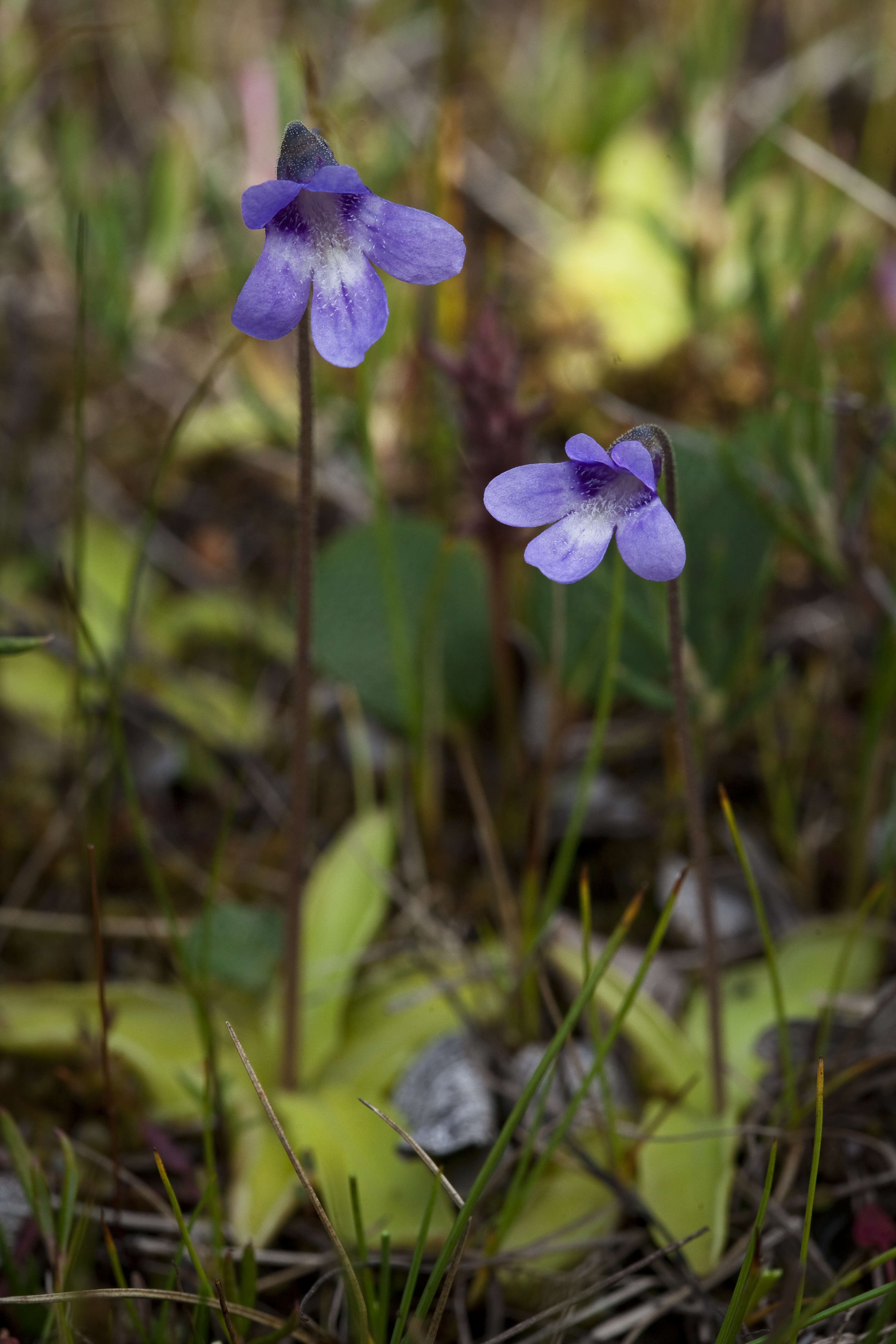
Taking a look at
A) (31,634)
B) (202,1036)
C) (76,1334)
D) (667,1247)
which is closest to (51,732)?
(31,634)

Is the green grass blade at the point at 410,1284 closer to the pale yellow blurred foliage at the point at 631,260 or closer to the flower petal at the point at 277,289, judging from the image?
the flower petal at the point at 277,289

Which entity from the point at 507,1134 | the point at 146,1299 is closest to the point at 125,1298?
the point at 146,1299

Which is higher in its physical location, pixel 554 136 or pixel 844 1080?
pixel 554 136

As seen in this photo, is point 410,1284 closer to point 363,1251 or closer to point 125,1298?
point 363,1251

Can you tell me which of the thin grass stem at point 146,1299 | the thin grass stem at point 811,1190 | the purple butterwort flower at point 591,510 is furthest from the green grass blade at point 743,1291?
the purple butterwort flower at point 591,510

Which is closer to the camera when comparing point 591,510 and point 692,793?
point 591,510

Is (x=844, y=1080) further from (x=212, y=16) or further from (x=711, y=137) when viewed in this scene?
(x=212, y=16)
